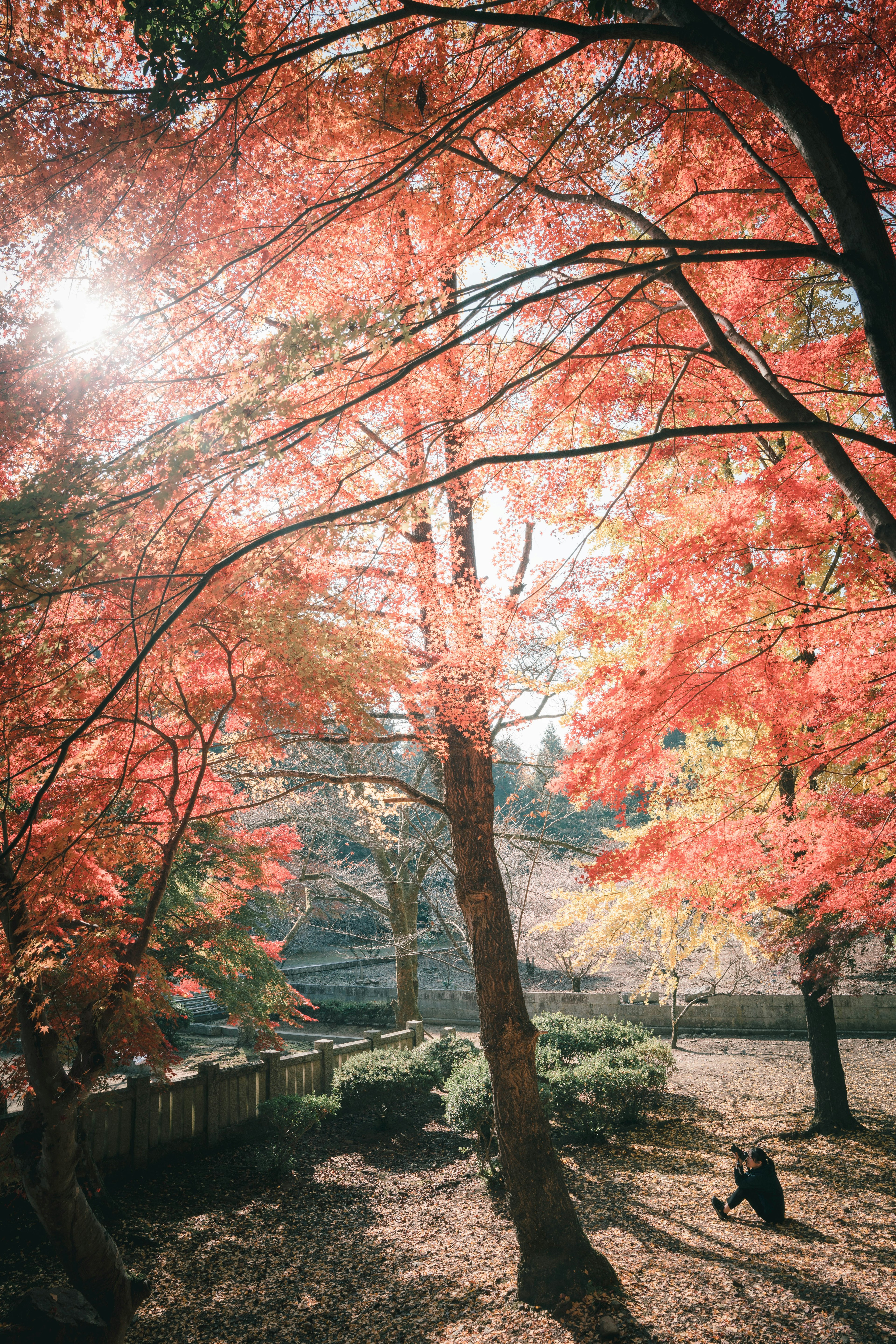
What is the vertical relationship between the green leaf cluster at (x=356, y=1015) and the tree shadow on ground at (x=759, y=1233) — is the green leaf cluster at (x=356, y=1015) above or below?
below

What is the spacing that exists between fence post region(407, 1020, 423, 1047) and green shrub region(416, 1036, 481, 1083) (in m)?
0.75

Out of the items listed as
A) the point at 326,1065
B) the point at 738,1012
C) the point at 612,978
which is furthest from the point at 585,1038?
the point at 612,978

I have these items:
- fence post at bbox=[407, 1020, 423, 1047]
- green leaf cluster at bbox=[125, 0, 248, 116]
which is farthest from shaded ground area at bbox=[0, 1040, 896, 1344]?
green leaf cluster at bbox=[125, 0, 248, 116]

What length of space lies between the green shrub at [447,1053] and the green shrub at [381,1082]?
0.20 m

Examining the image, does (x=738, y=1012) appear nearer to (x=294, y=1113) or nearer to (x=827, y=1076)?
(x=827, y=1076)

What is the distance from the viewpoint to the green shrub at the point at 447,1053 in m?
10.6

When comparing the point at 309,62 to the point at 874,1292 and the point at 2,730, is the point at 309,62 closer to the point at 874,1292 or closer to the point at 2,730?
the point at 2,730

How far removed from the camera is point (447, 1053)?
36.2ft

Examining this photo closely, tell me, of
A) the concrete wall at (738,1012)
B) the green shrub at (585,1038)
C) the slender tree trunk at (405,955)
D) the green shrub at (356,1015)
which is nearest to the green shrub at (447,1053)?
the green shrub at (585,1038)

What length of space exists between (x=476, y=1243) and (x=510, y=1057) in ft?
6.70

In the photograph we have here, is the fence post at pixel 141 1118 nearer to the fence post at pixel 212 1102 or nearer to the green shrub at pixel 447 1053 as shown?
the fence post at pixel 212 1102

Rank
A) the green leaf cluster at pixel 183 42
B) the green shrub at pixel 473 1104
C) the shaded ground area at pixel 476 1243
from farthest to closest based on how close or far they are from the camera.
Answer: the green shrub at pixel 473 1104
the shaded ground area at pixel 476 1243
the green leaf cluster at pixel 183 42

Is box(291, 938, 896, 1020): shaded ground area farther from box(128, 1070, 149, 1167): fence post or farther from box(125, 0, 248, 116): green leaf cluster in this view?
box(125, 0, 248, 116): green leaf cluster

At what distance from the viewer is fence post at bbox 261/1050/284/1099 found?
9531 millimetres
